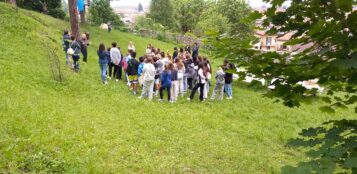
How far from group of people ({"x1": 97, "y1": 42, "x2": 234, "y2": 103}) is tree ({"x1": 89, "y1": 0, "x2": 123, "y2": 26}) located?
25373 millimetres

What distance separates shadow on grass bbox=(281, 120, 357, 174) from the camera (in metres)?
3.17

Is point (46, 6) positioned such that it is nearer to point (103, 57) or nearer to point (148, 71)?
point (103, 57)

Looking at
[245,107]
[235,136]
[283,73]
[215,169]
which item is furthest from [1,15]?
[283,73]

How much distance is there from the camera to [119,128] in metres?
10.8

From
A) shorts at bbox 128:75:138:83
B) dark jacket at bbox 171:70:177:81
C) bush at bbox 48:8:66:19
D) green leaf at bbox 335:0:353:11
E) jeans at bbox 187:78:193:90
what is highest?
bush at bbox 48:8:66:19

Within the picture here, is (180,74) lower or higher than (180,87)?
higher

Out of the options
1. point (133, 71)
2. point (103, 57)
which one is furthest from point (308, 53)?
point (103, 57)

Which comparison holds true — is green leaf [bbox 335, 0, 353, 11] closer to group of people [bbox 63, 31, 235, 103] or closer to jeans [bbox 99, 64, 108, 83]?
group of people [bbox 63, 31, 235, 103]

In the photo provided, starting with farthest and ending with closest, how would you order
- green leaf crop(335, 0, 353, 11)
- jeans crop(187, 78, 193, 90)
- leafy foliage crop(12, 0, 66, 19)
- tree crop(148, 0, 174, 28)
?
1. tree crop(148, 0, 174, 28)
2. leafy foliage crop(12, 0, 66, 19)
3. jeans crop(187, 78, 193, 90)
4. green leaf crop(335, 0, 353, 11)

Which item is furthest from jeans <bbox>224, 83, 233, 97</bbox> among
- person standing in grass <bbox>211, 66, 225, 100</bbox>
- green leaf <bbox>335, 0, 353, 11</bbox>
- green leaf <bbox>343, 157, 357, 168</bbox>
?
green leaf <bbox>335, 0, 353, 11</bbox>

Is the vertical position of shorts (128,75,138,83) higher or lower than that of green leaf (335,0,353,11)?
lower

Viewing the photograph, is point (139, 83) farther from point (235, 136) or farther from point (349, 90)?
point (349, 90)

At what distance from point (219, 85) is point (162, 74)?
282 cm

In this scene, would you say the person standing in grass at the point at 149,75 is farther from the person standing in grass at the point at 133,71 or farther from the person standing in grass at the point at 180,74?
the person standing in grass at the point at 180,74
